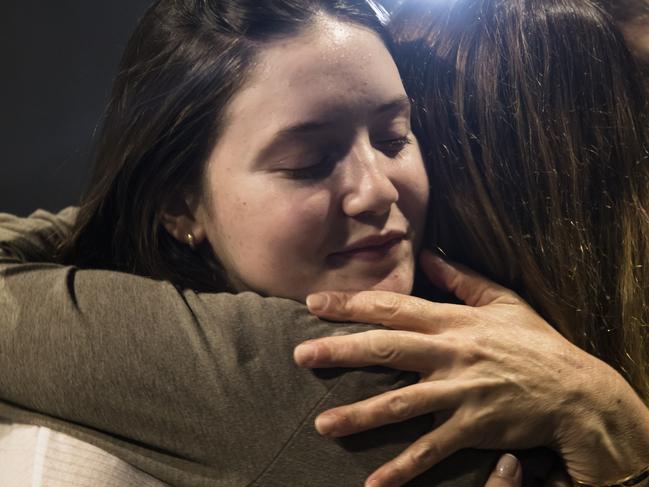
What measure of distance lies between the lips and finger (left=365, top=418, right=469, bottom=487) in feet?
0.99

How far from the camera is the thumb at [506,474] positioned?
1041mm

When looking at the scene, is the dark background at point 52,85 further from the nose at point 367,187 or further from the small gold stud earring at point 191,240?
the nose at point 367,187

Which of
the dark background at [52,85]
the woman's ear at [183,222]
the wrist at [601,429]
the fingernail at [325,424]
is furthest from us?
the dark background at [52,85]

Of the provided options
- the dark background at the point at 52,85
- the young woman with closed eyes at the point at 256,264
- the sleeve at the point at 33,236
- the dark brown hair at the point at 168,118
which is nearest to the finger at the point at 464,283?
the young woman with closed eyes at the point at 256,264

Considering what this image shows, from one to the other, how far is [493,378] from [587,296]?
328 mm

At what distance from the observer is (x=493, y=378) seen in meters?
1.06

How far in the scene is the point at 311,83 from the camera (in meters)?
1.15

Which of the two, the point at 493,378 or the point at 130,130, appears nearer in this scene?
the point at 493,378

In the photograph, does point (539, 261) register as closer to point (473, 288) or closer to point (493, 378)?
point (473, 288)

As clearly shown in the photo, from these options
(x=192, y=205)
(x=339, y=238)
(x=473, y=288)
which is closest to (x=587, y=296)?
(x=473, y=288)

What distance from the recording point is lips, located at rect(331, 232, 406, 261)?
118 cm

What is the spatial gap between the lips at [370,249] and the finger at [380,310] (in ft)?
0.34

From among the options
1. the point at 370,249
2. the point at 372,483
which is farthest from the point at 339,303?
the point at 372,483

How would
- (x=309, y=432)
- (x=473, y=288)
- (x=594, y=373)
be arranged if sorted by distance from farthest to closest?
(x=473, y=288), (x=594, y=373), (x=309, y=432)
